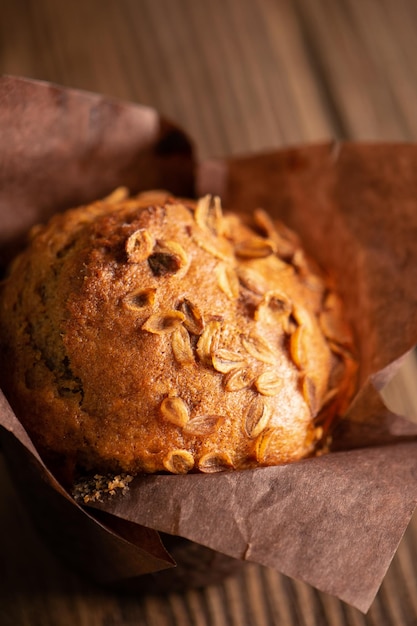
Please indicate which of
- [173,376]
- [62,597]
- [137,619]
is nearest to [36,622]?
[62,597]

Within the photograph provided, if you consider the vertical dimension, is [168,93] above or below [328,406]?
above

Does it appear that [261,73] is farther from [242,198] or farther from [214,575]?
[214,575]

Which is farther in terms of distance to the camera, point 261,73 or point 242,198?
point 261,73

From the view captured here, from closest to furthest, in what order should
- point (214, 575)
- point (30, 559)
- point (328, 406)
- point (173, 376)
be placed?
point (173, 376) → point (328, 406) → point (214, 575) → point (30, 559)

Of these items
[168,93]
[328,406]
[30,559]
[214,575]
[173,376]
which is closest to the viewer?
[173,376]

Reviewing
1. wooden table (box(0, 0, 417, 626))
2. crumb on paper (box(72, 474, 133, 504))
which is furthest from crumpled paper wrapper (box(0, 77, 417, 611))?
wooden table (box(0, 0, 417, 626))

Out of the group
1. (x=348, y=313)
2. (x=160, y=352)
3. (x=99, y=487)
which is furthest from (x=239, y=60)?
(x=99, y=487)

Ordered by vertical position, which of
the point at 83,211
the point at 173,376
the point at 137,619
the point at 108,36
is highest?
the point at 108,36
